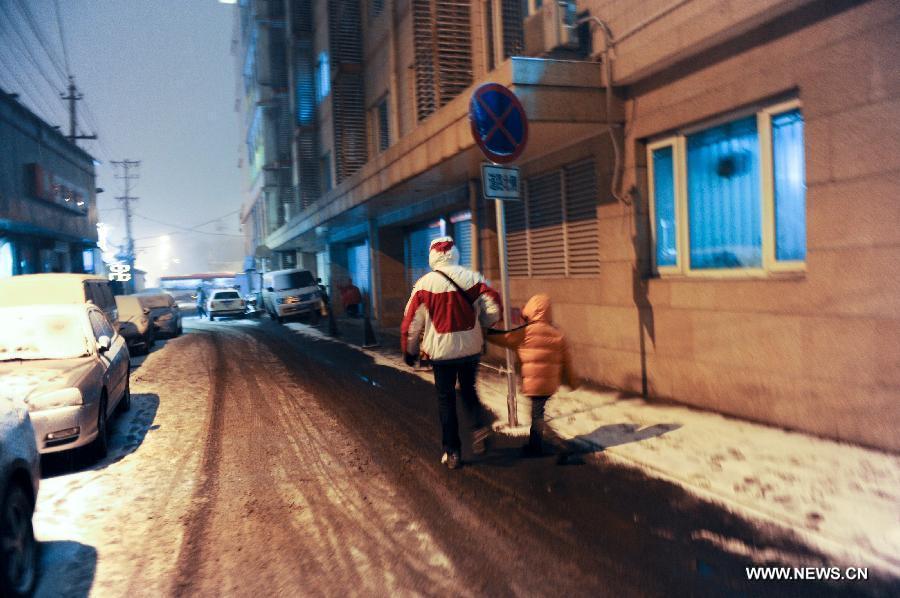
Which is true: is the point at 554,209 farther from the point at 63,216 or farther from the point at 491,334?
the point at 63,216

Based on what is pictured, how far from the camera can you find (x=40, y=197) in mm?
23688

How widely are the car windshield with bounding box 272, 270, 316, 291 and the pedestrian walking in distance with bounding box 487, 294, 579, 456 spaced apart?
2113cm

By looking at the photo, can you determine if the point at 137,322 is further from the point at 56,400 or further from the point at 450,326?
the point at 450,326

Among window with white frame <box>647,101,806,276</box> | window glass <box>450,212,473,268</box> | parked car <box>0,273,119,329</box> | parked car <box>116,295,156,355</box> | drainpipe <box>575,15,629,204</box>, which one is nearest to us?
window with white frame <box>647,101,806,276</box>

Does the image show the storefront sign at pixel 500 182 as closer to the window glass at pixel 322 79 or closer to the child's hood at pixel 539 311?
the child's hood at pixel 539 311

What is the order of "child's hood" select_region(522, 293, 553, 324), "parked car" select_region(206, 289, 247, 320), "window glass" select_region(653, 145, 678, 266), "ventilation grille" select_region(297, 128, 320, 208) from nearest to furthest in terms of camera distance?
1. "child's hood" select_region(522, 293, 553, 324)
2. "window glass" select_region(653, 145, 678, 266)
3. "ventilation grille" select_region(297, 128, 320, 208)
4. "parked car" select_region(206, 289, 247, 320)

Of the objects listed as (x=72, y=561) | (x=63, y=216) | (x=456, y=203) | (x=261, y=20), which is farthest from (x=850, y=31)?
(x=261, y=20)

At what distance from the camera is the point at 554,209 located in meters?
9.57

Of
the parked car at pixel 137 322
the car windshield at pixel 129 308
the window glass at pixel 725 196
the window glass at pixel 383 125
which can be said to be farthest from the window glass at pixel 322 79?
the window glass at pixel 725 196

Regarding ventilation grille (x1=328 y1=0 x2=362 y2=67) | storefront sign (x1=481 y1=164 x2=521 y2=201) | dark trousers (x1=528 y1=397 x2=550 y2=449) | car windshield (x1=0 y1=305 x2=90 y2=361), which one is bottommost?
dark trousers (x1=528 y1=397 x2=550 y2=449)

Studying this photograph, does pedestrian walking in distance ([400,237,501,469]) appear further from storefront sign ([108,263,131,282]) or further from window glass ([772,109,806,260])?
storefront sign ([108,263,131,282])

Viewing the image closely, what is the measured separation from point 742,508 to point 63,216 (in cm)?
3062

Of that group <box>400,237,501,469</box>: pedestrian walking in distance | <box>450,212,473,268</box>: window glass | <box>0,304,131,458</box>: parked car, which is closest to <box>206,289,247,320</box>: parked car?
<box>450,212,473,268</box>: window glass

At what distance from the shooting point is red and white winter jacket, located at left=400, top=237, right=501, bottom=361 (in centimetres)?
501
